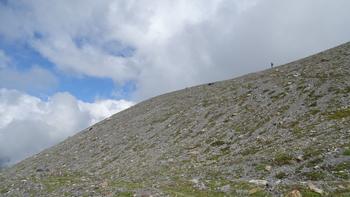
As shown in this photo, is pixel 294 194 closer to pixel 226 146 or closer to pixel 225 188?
pixel 225 188

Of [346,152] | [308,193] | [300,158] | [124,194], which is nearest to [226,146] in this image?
→ [300,158]

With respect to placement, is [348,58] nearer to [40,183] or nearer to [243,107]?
[243,107]

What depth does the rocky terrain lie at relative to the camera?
1258 inches

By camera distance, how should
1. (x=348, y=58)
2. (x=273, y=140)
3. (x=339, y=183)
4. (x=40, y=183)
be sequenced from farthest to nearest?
(x=348, y=58) < (x=273, y=140) < (x=40, y=183) < (x=339, y=183)

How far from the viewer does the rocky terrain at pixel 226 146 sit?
105 feet

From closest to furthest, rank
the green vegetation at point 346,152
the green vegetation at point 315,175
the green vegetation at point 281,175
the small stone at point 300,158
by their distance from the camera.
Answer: the green vegetation at point 315,175 → the green vegetation at point 346,152 → the green vegetation at point 281,175 → the small stone at point 300,158

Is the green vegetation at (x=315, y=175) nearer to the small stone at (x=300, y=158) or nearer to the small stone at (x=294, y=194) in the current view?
the small stone at (x=300, y=158)

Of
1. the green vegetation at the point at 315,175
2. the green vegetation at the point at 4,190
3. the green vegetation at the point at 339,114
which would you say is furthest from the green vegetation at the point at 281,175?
the green vegetation at the point at 4,190

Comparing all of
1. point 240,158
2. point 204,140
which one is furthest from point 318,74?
point 240,158

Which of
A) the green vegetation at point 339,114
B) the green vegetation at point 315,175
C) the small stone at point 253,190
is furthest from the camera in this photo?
the green vegetation at point 339,114

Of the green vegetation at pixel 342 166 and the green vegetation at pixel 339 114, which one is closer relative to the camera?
the green vegetation at pixel 342 166

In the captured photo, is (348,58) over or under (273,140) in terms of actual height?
over

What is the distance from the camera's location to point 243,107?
2653 inches

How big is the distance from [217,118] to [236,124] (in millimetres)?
7102
